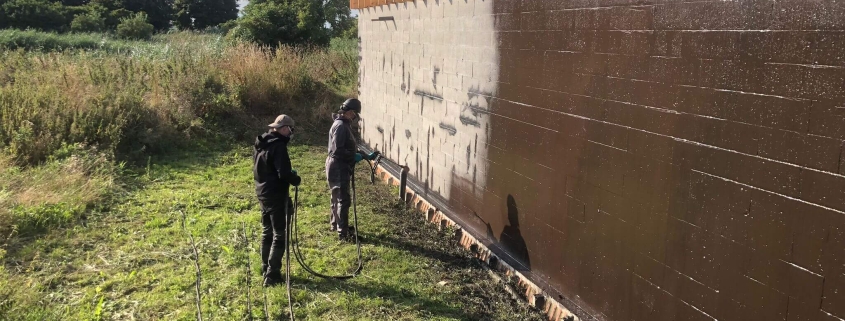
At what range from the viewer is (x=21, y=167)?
8.73m

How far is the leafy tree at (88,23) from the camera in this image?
127ft

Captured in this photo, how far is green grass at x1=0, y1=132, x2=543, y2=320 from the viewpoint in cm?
490

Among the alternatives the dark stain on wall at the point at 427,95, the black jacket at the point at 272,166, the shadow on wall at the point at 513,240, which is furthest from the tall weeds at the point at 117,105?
the shadow on wall at the point at 513,240

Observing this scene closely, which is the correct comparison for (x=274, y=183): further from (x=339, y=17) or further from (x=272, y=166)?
(x=339, y=17)

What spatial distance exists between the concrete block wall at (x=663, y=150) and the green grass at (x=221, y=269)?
70 centimetres

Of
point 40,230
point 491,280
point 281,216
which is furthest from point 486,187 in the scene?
point 40,230

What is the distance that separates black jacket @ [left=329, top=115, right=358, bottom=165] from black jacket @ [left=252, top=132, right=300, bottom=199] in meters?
1.32

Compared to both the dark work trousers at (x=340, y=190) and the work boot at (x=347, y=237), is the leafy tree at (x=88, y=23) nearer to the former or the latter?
the dark work trousers at (x=340, y=190)

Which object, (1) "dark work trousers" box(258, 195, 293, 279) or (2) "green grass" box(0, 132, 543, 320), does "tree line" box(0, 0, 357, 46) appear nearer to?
(2) "green grass" box(0, 132, 543, 320)

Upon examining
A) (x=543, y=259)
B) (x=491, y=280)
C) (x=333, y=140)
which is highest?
(x=333, y=140)

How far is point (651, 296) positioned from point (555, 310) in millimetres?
1099

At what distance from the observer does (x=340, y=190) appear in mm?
6637

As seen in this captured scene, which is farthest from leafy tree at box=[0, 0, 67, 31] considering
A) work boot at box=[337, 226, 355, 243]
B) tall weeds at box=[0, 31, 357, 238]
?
work boot at box=[337, 226, 355, 243]

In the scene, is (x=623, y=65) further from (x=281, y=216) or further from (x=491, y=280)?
(x=281, y=216)
